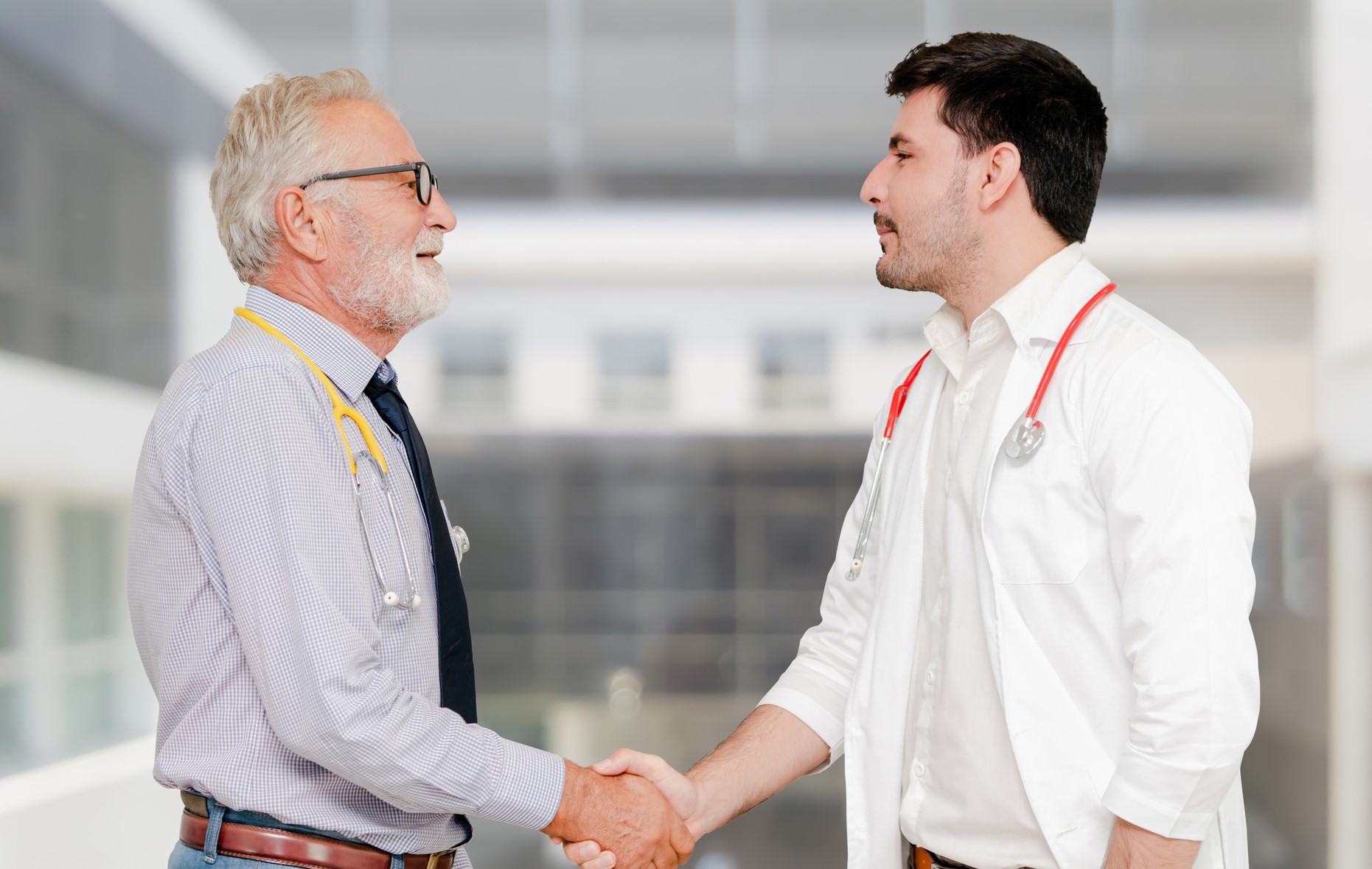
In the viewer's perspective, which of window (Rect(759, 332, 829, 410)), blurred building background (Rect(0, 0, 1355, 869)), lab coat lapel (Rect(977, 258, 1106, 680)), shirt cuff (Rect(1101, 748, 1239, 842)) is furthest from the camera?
window (Rect(759, 332, 829, 410))

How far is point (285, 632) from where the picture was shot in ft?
4.53

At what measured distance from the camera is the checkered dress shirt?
139 centimetres

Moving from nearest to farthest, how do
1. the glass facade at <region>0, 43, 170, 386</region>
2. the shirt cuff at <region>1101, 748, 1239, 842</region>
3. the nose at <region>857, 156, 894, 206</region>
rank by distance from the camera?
the shirt cuff at <region>1101, 748, 1239, 842</region> → the nose at <region>857, 156, 894, 206</region> → the glass facade at <region>0, 43, 170, 386</region>

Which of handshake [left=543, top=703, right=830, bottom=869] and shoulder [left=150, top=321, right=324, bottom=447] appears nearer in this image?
shoulder [left=150, top=321, right=324, bottom=447]

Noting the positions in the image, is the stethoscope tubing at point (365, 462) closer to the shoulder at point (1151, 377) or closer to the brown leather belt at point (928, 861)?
the brown leather belt at point (928, 861)

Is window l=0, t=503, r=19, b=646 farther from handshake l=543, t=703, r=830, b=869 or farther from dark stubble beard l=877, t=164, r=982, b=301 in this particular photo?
dark stubble beard l=877, t=164, r=982, b=301

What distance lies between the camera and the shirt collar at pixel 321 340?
1619 mm

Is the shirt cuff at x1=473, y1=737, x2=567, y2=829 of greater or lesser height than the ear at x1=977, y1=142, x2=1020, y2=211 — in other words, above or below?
below

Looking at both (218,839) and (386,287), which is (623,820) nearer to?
(218,839)

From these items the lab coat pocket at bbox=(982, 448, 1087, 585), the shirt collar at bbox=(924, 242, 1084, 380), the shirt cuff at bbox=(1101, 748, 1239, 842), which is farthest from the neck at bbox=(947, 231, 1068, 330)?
the shirt cuff at bbox=(1101, 748, 1239, 842)

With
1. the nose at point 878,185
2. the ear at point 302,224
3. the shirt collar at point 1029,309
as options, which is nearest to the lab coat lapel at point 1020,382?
the shirt collar at point 1029,309

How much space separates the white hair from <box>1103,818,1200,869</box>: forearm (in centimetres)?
135

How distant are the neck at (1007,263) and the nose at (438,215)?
32.1 inches

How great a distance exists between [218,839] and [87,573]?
2.24 meters
